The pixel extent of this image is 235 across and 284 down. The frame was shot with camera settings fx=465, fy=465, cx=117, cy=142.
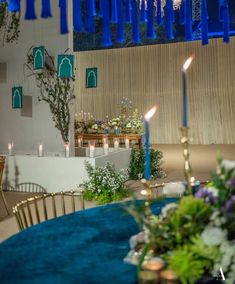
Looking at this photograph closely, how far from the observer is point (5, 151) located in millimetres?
8055

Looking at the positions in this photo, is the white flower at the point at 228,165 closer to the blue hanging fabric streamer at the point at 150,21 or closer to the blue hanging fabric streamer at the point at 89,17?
the blue hanging fabric streamer at the point at 89,17

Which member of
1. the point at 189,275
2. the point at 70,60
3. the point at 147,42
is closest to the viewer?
the point at 189,275

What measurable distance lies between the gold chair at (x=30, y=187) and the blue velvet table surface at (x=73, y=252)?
465cm

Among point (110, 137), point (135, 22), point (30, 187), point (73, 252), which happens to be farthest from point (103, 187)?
point (73, 252)

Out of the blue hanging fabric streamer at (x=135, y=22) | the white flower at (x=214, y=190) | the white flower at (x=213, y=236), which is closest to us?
the white flower at (x=213, y=236)

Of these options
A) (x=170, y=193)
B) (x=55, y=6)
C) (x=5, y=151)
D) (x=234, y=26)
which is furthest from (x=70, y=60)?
(x=234, y=26)

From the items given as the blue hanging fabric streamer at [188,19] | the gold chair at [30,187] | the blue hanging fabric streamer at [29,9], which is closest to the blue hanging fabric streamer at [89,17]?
the blue hanging fabric streamer at [29,9]

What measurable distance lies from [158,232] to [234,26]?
528 inches

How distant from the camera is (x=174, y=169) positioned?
940cm

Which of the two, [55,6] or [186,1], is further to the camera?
[55,6]

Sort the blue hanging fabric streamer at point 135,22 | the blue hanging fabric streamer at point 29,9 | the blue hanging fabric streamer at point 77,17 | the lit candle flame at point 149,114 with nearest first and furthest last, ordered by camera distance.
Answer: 1. the lit candle flame at point 149,114
2. the blue hanging fabric streamer at point 29,9
3. the blue hanging fabric streamer at point 77,17
4. the blue hanging fabric streamer at point 135,22

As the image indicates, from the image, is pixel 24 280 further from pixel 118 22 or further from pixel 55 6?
pixel 55 6

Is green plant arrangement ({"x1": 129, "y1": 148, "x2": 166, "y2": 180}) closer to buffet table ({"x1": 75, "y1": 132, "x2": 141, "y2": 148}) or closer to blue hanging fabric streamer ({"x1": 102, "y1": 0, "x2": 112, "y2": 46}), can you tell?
buffet table ({"x1": 75, "y1": 132, "x2": 141, "y2": 148})

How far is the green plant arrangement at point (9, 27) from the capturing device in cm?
782
